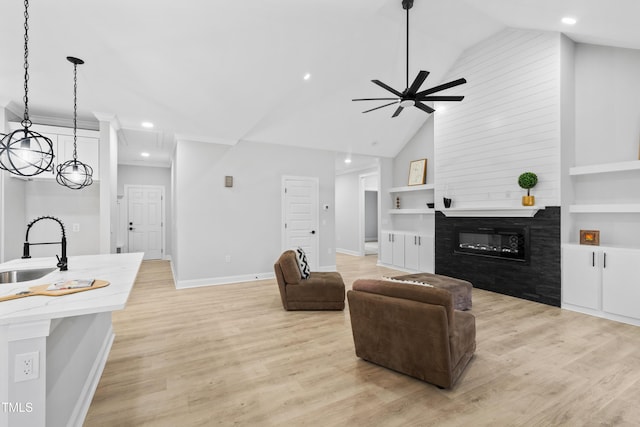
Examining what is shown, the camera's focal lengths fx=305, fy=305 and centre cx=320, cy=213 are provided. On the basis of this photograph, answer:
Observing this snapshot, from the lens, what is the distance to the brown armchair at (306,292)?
13.8ft

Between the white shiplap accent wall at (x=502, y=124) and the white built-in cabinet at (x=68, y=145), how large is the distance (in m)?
6.02

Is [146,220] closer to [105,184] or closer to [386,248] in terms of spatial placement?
[105,184]

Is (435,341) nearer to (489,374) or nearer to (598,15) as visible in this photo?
(489,374)

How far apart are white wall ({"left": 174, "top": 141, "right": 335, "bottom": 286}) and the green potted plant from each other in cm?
393

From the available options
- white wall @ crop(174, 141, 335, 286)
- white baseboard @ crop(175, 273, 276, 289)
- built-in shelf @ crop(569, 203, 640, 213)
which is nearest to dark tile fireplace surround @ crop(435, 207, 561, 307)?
built-in shelf @ crop(569, 203, 640, 213)

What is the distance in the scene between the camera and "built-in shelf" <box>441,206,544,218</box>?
4.69m

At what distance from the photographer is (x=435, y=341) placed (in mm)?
2264

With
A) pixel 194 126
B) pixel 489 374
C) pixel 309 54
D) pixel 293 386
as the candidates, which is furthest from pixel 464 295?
pixel 194 126

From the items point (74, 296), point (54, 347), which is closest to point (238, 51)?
point (74, 296)

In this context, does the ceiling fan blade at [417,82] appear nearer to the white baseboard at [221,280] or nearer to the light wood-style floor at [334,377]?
the light wood-style floor at [334,377]

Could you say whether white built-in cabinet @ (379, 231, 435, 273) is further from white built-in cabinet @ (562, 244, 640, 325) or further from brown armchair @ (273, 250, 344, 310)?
brown armchair @ (273, 250, 344, 310)

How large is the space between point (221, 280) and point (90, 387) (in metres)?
3.59

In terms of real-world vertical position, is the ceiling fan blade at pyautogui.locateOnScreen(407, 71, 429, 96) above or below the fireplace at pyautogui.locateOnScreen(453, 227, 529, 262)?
above

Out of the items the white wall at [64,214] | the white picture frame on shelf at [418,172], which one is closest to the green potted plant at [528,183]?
the white picture frame on shelf at [418,172]
